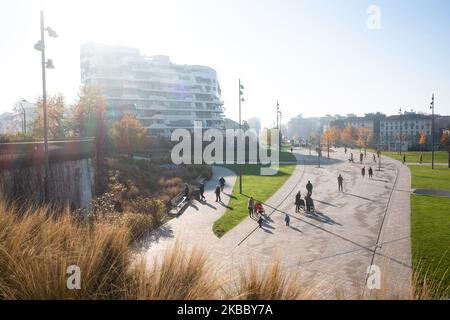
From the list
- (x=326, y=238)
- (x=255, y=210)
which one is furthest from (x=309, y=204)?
(x=326, y=238)

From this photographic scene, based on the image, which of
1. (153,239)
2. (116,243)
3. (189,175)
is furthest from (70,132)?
(116,243)

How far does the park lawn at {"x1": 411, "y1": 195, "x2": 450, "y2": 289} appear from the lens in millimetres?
11312

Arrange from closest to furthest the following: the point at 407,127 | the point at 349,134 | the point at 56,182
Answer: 1. the point at 56,182
2. the point at 349,134
3. the point at 407,127

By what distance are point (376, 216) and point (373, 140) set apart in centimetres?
11357

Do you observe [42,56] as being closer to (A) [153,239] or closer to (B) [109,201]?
(B) [109,201]

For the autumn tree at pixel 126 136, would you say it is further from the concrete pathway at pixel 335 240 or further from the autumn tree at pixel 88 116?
the concrete pathway at pixel 335 240

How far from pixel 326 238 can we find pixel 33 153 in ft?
43.3

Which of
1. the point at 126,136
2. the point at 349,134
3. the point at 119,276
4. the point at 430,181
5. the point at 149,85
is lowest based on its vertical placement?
the point at 430,181

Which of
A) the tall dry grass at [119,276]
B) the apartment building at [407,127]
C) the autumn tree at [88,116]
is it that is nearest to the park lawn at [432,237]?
the tall dry grass at [119,276]

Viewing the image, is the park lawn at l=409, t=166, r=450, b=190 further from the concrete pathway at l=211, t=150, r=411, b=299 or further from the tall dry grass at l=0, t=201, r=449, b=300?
the tall dry grass at l=0, t=201, r=449, b=300

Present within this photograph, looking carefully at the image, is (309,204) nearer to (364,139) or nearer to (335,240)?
(335,240)

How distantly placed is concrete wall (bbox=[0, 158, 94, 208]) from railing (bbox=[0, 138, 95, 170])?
22 cm

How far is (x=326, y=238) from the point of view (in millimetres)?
15438

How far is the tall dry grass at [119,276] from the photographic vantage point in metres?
3.86
